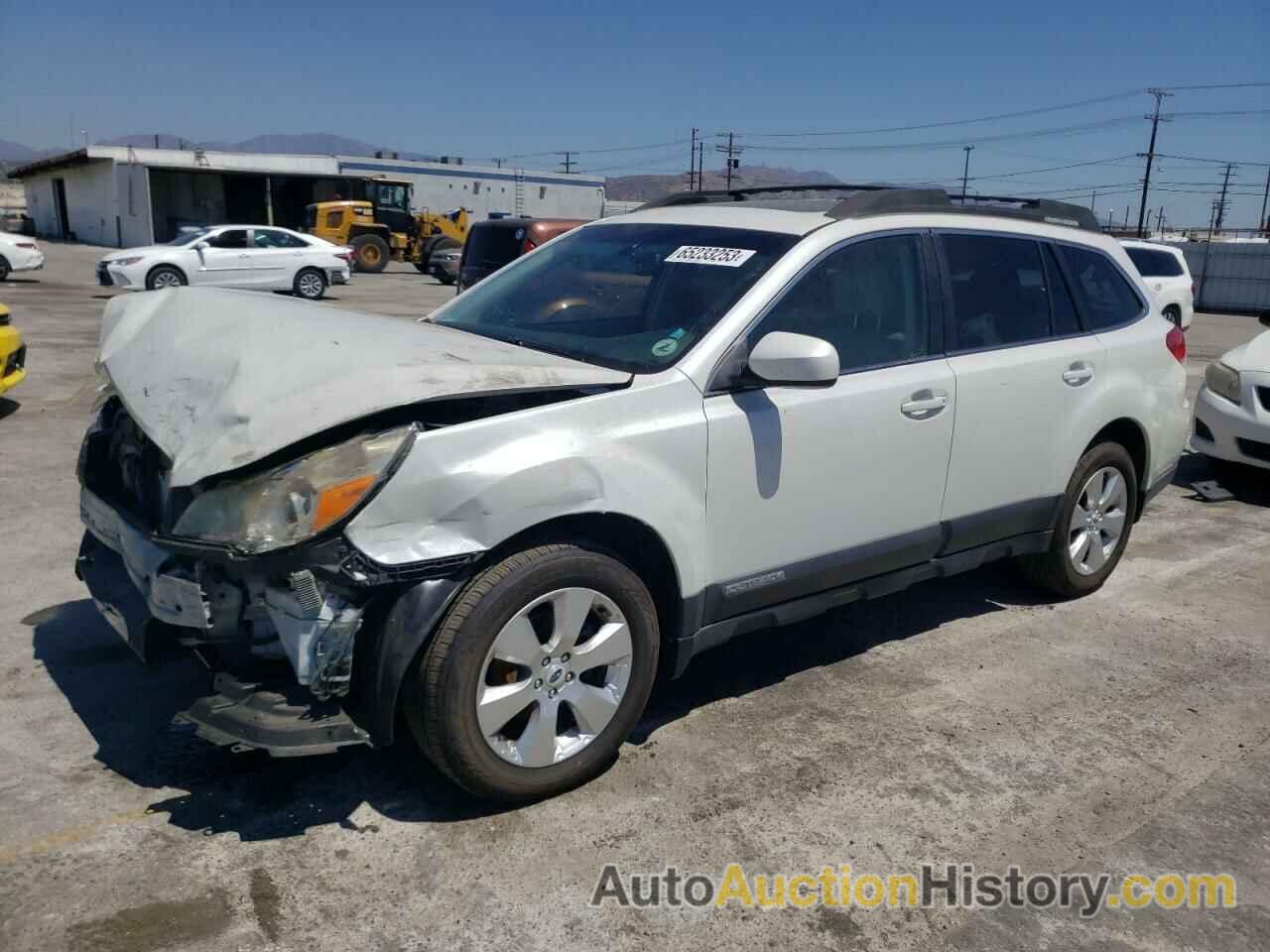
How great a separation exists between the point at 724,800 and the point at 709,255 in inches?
76.8

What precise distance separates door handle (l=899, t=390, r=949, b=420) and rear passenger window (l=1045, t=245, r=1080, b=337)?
1.03 m

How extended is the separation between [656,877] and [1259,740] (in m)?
2.42

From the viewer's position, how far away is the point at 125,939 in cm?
257

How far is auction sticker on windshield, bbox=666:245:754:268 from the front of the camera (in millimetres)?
3805

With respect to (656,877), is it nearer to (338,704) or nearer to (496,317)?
(338,704)

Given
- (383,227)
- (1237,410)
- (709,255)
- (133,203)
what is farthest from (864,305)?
(133,203)

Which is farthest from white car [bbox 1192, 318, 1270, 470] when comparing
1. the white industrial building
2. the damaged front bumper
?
the white industrial building

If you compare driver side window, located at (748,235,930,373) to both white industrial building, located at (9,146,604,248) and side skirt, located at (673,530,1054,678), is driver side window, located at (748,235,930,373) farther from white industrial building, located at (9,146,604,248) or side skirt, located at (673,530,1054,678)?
white industrial building, located at (9,146,604,248)

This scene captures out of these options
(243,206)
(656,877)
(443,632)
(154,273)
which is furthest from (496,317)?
(243,206)

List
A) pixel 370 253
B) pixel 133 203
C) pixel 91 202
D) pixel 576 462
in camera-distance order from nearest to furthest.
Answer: pixel 576 462
pixel 370 253
pixel 133 203
pixel 91 202

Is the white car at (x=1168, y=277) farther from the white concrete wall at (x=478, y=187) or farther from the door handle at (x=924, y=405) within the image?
the white concrete wall at (x=478, y=187)

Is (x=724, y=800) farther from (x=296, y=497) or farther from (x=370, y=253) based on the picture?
(x=370, y=253)

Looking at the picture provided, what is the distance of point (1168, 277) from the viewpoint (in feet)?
54.8

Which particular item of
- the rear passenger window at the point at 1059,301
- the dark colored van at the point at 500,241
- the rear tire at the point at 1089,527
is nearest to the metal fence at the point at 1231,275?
the dark colored van at the point at 500,241
